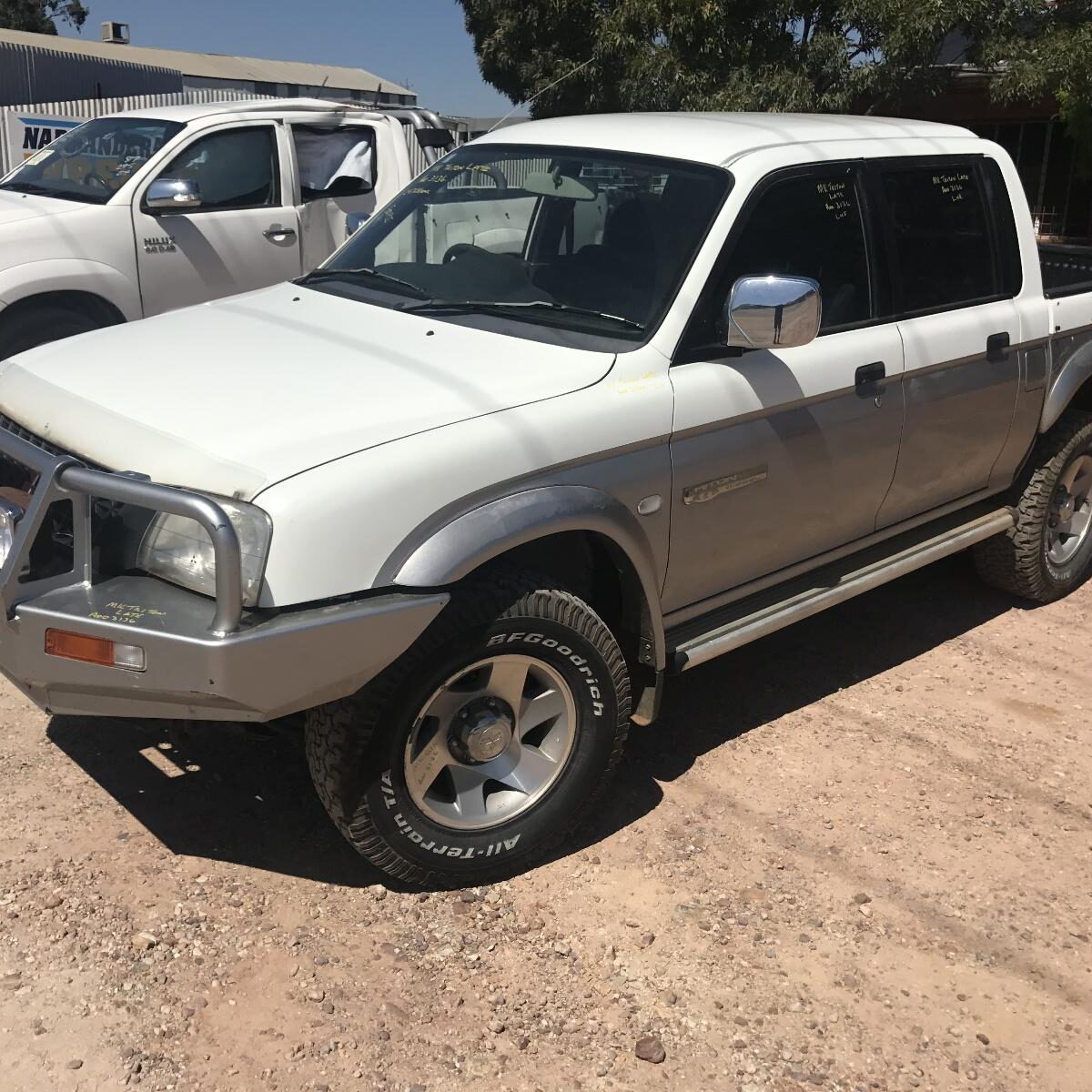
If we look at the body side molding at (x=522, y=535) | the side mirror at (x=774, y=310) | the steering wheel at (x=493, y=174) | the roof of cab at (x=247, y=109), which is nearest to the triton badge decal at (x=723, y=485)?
the body side molding at (x=522, y=535)

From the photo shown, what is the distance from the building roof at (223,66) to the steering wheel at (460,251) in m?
30.6

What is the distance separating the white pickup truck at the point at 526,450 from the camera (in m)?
2.79

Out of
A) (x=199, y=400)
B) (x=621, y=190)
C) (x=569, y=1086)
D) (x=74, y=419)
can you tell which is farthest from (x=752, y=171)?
(x=569, y=1086)

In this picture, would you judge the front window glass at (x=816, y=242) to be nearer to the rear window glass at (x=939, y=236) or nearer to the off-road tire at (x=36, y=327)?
the rear window glass at (x=939, y=236)

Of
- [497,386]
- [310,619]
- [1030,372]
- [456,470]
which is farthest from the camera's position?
[1030,372]

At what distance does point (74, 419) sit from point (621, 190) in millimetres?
1875

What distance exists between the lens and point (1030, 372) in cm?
479

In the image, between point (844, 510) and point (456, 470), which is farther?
point (844, 510)

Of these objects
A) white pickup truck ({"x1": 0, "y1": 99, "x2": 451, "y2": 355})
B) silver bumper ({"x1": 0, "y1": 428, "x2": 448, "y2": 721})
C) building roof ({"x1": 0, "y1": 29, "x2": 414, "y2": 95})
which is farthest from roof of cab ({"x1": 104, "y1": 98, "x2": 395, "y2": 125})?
building roof ({"x1": 0, "y1": 29, "x2": 414, "y2": 95})

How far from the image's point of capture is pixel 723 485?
11.9 feet

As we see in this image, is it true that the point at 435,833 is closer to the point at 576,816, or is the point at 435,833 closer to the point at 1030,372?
the point at 576,816

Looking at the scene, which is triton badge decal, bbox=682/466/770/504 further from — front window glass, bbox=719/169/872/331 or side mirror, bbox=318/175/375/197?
side mirror, bbox=318/175/375/197

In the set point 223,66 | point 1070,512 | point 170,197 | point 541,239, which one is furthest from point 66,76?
point 1070,512

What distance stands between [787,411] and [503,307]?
96cm
